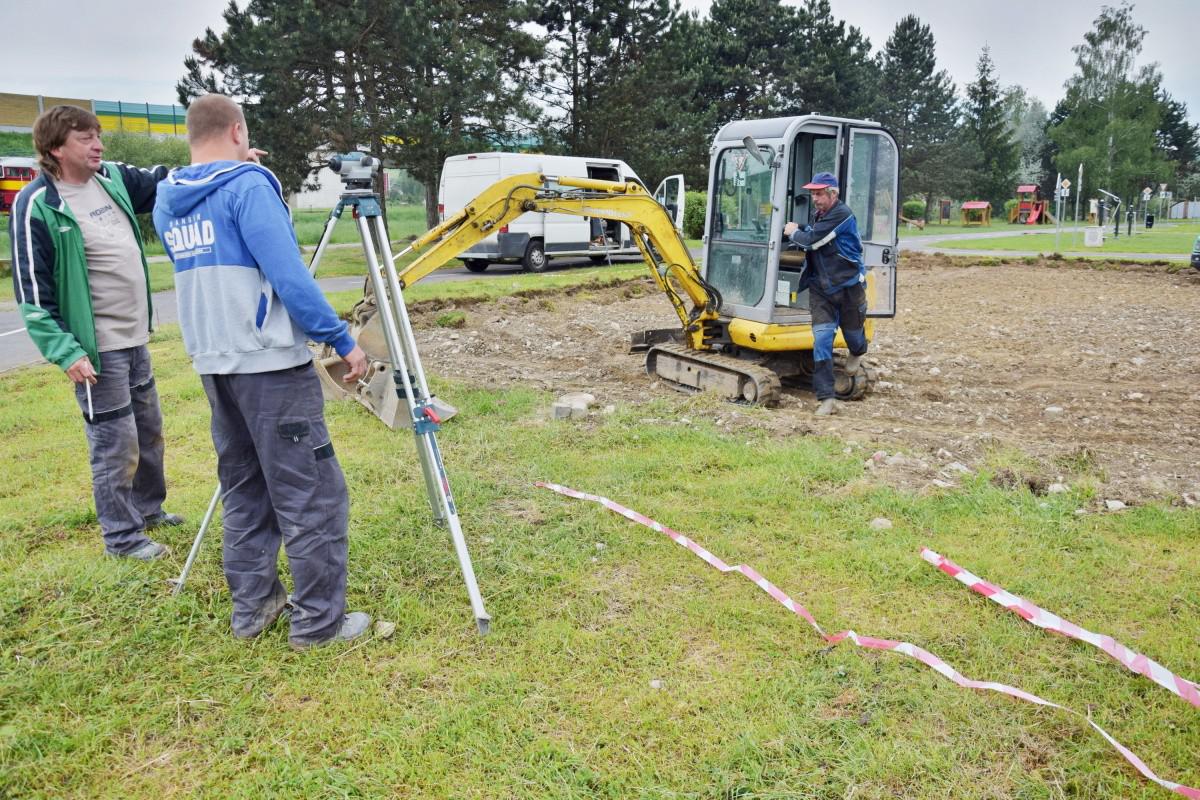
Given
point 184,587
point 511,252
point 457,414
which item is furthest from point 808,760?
point 511,252

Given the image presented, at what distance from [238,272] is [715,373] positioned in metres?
5.66

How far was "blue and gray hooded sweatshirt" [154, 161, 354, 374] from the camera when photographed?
315 centimetres

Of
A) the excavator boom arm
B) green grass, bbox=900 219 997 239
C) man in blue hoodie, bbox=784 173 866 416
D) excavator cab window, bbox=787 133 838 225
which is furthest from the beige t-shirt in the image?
green grass, bbox=900 219 997 239

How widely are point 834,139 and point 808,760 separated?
6.54 meters

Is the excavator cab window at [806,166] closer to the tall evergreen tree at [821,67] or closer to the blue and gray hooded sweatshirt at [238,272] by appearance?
the blue and gray hooded sweatshirt at [238,272]

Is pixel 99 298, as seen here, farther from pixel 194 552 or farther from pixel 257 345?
pixel 257 345

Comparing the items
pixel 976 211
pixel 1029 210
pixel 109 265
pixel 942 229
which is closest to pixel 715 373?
pixel 109 265

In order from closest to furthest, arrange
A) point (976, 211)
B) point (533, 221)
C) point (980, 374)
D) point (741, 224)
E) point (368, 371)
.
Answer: point (368, 371)
point (741, 224)
point (980, 374)
point (533, 221)
point (976, 211)

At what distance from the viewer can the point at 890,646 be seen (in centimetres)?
355

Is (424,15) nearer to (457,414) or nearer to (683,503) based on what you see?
(457,414)

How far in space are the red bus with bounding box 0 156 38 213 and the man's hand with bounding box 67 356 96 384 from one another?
24.1 meters

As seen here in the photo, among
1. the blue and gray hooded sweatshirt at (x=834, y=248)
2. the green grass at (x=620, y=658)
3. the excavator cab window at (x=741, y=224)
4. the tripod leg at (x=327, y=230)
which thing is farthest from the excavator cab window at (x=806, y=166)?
the tripod leg at (x=327, y=230)

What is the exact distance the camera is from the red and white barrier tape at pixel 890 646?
2838 millimetres

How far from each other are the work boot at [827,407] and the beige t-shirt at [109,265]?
545cm
